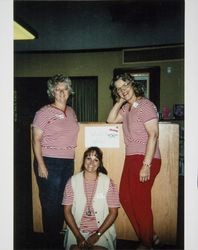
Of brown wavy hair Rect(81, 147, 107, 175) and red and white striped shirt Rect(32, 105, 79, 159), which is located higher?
red and white striped shirt Rect(32, 105, 79, 159)

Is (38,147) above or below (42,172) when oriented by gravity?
above

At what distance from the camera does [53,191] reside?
2012 mm

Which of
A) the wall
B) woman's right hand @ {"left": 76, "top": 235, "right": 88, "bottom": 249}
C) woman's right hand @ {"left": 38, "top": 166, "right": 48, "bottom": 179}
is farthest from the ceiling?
woman's right hand @ {"left": 76, "top": 235, "right": 88, "bottom": 249}

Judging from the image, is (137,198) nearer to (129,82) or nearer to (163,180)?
(163,180)

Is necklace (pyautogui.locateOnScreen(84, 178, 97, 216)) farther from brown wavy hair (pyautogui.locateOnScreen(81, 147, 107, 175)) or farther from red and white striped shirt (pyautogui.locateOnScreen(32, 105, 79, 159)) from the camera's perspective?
red and white striped shirt (pyautogui.locateOnScreen(32, 105, 79, 159))

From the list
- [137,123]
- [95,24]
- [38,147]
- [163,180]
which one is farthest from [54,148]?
[95,24]

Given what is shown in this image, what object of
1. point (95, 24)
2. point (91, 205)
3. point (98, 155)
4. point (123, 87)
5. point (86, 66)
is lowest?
point (91, 205)

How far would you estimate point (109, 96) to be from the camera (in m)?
1.98

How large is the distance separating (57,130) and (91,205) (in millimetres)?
506

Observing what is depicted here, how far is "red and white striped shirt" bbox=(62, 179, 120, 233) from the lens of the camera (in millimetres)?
1972

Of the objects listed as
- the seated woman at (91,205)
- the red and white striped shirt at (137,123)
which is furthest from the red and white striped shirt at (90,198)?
the red and white striped shirt at (137,123)

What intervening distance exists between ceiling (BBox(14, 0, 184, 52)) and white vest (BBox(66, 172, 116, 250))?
32.1 inches

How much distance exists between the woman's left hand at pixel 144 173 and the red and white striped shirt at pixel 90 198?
180mm

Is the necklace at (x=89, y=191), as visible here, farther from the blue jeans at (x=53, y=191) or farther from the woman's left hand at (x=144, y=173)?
the woman's left hand at (x=144, y=173)
